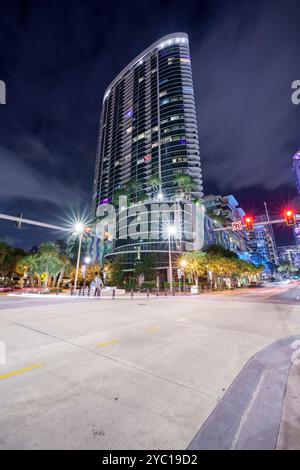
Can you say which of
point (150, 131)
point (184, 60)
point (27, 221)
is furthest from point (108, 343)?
point (184, 60)

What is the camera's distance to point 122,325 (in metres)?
8.00

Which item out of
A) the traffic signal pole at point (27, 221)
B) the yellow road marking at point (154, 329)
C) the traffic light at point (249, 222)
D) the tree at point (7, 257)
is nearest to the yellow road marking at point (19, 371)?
the yellow road marking at point (154, 329)

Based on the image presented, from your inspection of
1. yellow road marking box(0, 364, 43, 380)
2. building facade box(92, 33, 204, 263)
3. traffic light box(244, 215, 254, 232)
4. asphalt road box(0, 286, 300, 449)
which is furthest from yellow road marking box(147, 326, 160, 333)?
building facade box(92, 33, 204, 263)

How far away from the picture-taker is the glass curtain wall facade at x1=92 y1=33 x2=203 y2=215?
10625 centimetres

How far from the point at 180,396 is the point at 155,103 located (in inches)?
5561

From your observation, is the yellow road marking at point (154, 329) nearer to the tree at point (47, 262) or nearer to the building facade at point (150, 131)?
the tree at point (47, 262)

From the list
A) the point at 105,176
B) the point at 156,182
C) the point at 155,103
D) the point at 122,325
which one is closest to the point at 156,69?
the point at 155,103

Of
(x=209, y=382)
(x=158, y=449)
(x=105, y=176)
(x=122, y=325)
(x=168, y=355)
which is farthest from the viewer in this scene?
(x=105, y=176)

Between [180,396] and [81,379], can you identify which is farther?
[81,379]

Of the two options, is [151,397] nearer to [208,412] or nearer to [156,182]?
[208,412]

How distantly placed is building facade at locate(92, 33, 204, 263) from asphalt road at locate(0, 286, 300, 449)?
2780 inches

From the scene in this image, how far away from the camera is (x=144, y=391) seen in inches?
129

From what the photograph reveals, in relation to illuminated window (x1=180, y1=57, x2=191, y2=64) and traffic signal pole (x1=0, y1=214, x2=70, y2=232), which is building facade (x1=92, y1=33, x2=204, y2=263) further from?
traffic signal pole (x1=0, y1=214, x2=70, y2=232)

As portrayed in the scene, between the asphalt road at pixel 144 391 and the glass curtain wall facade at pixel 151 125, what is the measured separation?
A: 92.2 m
